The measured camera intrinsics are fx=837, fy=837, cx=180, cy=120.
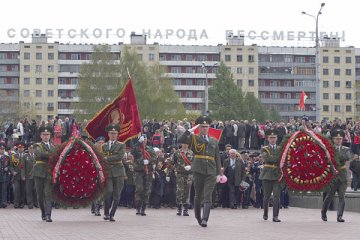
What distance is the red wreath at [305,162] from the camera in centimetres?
1903

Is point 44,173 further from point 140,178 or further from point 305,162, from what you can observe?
point 305,162

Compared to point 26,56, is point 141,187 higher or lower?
lower

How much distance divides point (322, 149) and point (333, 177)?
0.68 m

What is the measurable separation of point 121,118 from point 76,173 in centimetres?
228

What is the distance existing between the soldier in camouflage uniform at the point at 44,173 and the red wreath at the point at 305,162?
17.5 ft

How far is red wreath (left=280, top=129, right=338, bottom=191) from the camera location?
1903cm

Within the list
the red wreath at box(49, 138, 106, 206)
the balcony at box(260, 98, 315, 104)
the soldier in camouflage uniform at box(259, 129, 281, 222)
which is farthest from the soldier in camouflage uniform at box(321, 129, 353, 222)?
the balcony at box(260, 98, 315, 104)

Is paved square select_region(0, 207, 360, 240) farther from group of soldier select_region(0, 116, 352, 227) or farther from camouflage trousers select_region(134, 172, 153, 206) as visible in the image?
camouflage trousers select_region(134, 172, 153, 206)

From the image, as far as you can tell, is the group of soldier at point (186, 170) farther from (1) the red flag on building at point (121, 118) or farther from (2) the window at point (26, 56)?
(2) the window at point (26, 56)

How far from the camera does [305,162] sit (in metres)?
19.2

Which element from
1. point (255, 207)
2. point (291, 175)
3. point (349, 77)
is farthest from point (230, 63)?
point (291, 175)

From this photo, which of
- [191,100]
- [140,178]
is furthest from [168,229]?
[191,100]

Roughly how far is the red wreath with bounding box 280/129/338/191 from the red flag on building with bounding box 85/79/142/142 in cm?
377

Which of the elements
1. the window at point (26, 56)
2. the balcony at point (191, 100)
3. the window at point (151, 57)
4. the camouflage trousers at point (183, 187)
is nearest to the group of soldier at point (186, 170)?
the camouflage trousers at point (183, 187)
